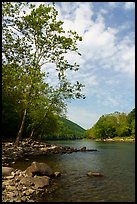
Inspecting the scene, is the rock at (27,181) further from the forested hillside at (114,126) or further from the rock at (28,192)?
the forested hillside at (114,126)

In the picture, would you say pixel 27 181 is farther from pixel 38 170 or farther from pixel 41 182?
pixel 38 170

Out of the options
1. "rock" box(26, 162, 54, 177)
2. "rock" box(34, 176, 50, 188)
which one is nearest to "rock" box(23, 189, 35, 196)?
"rock" box(34, 176, 50, 188)

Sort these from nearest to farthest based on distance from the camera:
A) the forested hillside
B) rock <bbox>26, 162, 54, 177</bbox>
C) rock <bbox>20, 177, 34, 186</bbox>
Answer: rock <bbox>20, 177, 34, 186</bbox>, rock <bbox>26, 162, 54, 177</bbox>, the forested hillside

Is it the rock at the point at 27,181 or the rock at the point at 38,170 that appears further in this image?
the rock at the point at 38,170

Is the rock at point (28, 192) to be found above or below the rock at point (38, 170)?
below

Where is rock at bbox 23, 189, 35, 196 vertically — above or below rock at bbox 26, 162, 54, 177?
below

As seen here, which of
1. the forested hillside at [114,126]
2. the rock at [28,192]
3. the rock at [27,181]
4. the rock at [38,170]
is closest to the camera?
the rock at [28,192]

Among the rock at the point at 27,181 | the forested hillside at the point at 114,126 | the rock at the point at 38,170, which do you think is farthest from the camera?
the forested hillside at the point at 114,126

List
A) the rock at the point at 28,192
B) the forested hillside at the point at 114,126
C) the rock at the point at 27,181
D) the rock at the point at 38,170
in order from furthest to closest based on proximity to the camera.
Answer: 1. the forested hillside at the point at 114,126
2. the rock at the point at 38,170
3. the rock at the point at 27,181
4. the rock at the point at 28,192

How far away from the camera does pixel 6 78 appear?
73.2ft

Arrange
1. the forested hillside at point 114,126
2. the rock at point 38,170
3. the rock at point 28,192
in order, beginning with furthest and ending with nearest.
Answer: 1. the forested hillside at point 114,126
2. the rock at point 38,170
3. the rock at point 28,192

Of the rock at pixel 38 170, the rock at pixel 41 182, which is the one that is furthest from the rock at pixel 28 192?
the rock at pixel 38 170

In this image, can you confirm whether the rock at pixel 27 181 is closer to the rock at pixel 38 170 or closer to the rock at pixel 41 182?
the rock at pixel 41 182

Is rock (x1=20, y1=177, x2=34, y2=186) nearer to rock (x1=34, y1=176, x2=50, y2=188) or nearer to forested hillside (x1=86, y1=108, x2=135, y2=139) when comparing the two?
rock (x1=34, y1=176, x2=50, y2=188)
